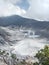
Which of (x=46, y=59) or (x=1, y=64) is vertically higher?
(x=46, y=59)

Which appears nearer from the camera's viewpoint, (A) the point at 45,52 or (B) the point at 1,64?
(A) the point at 45,52

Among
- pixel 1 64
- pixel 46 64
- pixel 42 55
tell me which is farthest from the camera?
pixel 1 64

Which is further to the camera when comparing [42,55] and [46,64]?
[42,55]

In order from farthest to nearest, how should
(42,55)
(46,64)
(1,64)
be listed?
(1,64) → (42,55) → (46,64)

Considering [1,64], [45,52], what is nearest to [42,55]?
[45,52]

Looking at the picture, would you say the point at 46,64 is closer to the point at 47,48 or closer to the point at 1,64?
the point at 47,48

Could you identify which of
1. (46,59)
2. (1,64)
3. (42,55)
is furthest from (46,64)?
(1,64)

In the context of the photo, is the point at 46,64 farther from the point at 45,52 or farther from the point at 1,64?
the point at 1,64

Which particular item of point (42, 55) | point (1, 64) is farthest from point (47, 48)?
point (1, 64)

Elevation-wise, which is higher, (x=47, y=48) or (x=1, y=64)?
(x=47, y=48)
